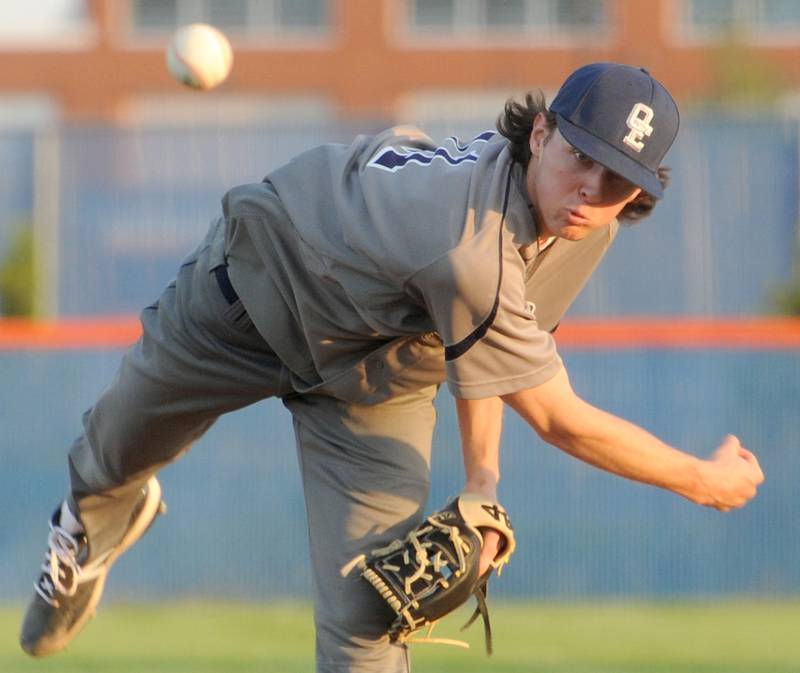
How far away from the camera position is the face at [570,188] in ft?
12.1

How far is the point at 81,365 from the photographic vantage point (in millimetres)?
9773

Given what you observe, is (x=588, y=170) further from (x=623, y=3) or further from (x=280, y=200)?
(x=623, y=3)

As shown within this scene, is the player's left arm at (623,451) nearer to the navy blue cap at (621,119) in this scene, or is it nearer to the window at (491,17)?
the navy blue cap at (621,119)

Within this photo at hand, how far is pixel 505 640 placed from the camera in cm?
792

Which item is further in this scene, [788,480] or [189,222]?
[189,222]

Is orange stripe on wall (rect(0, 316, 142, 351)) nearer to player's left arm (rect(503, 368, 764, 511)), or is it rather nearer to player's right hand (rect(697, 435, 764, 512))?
player's left arm (rect(503, 368, 764, 511))

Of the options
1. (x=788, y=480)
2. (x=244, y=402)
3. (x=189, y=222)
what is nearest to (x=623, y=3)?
(x=189, y=222)

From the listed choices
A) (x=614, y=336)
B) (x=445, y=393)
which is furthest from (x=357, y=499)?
(x=614, y=336)

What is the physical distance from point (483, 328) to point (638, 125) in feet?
2.04

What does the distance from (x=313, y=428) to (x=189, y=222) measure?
9.54 m

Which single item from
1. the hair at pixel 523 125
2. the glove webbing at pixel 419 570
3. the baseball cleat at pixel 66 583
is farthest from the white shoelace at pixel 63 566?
the hair at pixel 523 125

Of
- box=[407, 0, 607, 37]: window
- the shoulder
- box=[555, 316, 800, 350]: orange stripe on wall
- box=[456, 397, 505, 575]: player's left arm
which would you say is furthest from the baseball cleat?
box=[407, 0, 607, 37]: window

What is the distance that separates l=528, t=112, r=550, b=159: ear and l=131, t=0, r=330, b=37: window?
34209mm

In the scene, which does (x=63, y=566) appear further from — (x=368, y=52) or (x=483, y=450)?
(x=368, y=52)
